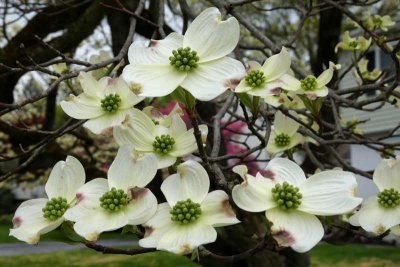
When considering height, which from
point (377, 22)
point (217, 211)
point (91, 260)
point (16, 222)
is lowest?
point (91, 260)

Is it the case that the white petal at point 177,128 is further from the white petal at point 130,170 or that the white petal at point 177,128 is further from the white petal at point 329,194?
the white petal at point 329,194

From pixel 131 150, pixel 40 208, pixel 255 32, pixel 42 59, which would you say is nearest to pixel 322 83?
pixel 255 32

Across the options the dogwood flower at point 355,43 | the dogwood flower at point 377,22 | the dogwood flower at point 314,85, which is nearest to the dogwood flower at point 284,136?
the dogwood flower at point 314,85

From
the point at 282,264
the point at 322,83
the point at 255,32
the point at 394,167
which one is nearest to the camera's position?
the point at 394,167

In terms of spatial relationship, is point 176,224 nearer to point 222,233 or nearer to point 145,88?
point 145,88

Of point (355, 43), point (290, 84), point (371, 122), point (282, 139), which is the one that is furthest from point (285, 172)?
point (371, 122)

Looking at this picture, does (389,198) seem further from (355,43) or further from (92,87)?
(355,43)
